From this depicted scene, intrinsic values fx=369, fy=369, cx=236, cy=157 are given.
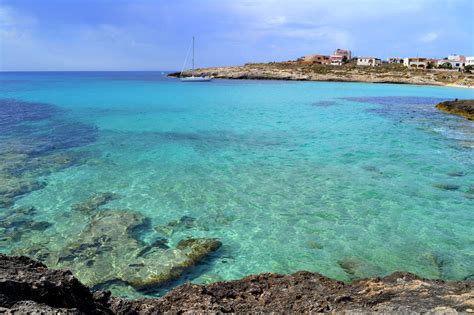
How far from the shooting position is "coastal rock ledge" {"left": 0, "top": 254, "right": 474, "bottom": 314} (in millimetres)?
3240

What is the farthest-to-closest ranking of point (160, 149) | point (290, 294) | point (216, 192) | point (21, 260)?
point (160, 149), point (216, 192), point (290, 294), point (21, 260)

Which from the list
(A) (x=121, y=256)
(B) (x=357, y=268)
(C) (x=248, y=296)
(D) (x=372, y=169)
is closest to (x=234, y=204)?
(A) (x=121, y=256)

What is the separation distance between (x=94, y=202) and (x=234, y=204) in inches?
160

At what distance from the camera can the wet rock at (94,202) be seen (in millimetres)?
10234

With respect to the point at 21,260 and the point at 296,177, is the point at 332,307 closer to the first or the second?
the point at 21,260

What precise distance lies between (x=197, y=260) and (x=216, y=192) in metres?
4.24

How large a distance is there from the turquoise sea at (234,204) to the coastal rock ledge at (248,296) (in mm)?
1806

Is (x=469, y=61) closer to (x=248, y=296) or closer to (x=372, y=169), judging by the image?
(x=372, y=169)

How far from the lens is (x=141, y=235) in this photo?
8.70 meters

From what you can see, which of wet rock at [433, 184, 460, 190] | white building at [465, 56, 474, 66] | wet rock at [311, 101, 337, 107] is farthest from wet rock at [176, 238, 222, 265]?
white building at [465, 56, 474, 66]

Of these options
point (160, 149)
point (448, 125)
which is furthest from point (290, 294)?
point (448, 125)

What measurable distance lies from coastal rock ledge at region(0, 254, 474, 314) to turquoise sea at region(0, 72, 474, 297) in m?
1.81

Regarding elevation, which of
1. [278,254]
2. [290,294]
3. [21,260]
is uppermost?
[21,260]

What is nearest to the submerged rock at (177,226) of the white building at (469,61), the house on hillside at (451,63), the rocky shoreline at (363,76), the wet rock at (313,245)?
the wet rock at (313,245)
